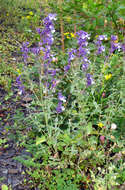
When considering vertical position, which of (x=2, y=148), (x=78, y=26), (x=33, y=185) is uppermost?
(x=78, y=26)

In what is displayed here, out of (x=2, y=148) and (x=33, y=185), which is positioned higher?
(x=2, y=148)

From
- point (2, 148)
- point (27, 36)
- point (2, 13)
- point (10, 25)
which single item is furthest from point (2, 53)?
point (2, 148)

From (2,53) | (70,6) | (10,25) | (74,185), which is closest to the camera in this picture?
(74,185)

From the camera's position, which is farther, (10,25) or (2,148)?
(10,25)

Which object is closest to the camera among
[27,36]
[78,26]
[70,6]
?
[70,6]

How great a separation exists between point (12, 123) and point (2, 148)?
41cm

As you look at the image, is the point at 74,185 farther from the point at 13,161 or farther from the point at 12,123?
the point at 12,123

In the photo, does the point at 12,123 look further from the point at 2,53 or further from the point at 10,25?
the point at 10,25

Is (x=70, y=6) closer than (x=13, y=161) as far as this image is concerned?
No

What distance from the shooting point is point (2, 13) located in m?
5.53

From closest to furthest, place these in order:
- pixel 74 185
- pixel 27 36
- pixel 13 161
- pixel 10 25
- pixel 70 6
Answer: pixel 74 185, pixel 13 161, pixel 70 6, pixel 27 36, pixel 10 25

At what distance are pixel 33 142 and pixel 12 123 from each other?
0.50 meters

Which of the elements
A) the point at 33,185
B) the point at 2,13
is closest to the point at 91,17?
the point at 33,185

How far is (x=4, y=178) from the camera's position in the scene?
220 centimetres
